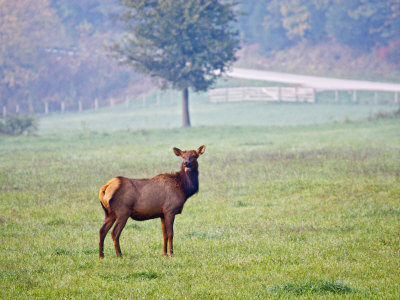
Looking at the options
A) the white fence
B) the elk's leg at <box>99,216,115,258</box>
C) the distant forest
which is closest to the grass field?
the elk's leg at <box>99,216,115,258</box>

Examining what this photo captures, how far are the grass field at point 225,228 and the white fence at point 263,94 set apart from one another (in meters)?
35.5

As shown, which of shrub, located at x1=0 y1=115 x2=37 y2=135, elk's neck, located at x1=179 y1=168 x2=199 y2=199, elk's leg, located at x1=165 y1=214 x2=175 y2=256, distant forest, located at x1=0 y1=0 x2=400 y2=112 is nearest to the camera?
elk's leg, located at x1=165 y1=214 x2=175 y2=256

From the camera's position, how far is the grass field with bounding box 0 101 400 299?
945 cm

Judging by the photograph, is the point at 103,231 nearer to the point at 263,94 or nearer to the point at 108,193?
the point at 108,193

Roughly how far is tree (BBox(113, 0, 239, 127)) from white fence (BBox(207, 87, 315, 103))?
19.9 m

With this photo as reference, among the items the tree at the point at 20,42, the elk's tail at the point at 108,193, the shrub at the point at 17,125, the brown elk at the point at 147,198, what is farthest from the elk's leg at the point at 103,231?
the tree at the point at 20,42

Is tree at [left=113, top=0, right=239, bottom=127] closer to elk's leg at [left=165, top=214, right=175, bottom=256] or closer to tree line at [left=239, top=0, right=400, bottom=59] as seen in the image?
elk's leg at [left=165, top=214, right=175, bottom=256]

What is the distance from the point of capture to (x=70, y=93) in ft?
290

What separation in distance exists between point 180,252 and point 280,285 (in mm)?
2744

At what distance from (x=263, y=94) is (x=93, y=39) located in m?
41.8

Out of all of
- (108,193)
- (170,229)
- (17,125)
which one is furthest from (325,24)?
(108,193)

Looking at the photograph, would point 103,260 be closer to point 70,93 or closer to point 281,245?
point 281,245

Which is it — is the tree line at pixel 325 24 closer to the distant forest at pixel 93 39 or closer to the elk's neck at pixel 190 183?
the distant forest at pixel 93 39

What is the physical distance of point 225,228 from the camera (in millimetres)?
13945
